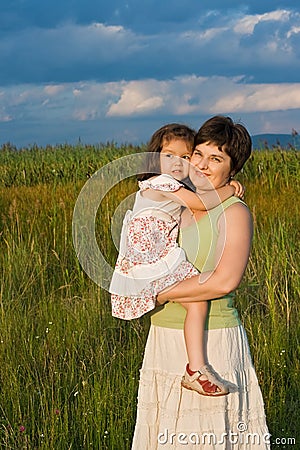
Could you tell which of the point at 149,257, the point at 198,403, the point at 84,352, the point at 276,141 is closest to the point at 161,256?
the point at 149,257

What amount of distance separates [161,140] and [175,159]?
13cm

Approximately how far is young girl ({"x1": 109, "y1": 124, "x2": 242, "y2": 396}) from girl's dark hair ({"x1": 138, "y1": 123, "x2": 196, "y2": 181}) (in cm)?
8

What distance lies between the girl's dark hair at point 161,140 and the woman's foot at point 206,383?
2.27ft

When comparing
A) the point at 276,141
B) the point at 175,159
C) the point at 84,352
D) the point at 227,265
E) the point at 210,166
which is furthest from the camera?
the point at 276,141

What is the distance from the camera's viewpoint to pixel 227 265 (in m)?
2.05

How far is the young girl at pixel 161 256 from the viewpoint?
2117 millimetres

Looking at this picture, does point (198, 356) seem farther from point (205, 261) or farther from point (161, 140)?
point (161, 140)


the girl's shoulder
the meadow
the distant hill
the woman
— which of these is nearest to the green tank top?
the woman

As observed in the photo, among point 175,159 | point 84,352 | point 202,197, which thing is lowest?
point 84,352

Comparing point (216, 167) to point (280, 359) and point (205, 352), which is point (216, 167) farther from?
point (280, 359)

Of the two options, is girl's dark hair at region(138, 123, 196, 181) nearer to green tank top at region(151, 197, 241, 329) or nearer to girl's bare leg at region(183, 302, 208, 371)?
green tank top at region(151, 197, 241, 329)

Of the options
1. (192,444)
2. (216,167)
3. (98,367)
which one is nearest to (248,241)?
(216,167)

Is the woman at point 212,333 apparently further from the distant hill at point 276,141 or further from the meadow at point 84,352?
the distant hill at point 276,141

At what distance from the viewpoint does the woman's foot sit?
6.93ft
